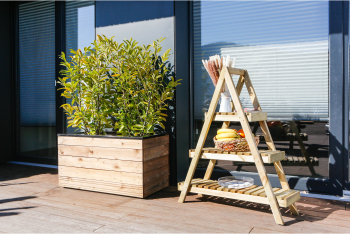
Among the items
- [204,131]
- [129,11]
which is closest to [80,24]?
[129,11]

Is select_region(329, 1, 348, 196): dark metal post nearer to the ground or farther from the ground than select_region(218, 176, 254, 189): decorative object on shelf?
farther from the ground

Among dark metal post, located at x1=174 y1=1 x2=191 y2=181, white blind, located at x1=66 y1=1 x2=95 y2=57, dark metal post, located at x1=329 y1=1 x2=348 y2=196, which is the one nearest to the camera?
dark metal post, located at x1=329 y1=1 x2=348 y2=196

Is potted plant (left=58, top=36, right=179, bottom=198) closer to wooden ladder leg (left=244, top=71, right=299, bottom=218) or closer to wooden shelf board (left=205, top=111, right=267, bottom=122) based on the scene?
wooden shelf board (left=205, top=111, right=267, bottom=122)

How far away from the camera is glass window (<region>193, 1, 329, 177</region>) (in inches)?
97.7

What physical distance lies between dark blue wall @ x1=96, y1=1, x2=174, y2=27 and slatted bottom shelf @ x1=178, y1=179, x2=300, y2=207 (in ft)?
5.38

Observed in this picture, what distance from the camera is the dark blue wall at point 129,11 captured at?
2.89 meters

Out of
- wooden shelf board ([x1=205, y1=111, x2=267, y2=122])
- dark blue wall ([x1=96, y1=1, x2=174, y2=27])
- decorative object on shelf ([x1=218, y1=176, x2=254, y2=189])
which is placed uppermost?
dark blue wall ([x1=96, y1=1, x2=174, y2=27])

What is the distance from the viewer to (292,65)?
2570mm

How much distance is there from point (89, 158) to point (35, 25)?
7.99 ft

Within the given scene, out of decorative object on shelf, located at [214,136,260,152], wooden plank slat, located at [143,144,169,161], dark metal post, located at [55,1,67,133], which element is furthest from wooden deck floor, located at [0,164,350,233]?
dark metal post, located at [55,1,67,133]

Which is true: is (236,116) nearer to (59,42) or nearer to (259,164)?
(259,164)

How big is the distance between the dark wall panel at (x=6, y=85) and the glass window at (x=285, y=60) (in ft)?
9.51

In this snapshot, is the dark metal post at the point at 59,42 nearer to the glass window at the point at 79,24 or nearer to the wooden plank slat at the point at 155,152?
the glass window at the point at 79,24

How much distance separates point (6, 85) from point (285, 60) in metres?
3.61
